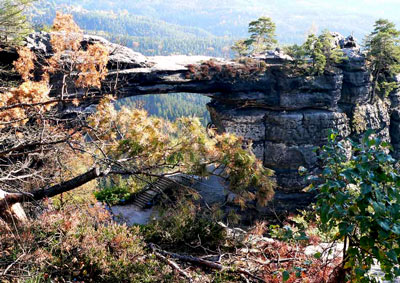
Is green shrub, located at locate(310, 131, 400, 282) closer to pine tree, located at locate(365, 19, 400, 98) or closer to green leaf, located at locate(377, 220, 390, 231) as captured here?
green leaf, located at locate(377, 220, 390, 231)

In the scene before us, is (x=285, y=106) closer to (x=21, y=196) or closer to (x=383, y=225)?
(x=21, y=196)

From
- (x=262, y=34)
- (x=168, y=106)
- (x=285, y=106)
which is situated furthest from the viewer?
(x=168, y=106)

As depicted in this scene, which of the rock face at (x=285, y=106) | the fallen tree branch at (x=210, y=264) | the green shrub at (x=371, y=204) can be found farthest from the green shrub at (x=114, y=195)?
the green shrub at (x=371, y=204)

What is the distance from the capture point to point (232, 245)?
6.21 metres

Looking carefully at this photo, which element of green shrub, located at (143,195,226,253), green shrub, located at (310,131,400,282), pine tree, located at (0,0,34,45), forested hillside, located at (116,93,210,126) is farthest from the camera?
forested hillside, located at (116,93,210,126)

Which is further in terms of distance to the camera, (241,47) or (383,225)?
(241,47)

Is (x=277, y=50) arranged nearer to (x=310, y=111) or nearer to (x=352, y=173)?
(x=310, y=111)

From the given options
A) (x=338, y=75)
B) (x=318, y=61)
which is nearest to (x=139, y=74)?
(x=318, y=61)

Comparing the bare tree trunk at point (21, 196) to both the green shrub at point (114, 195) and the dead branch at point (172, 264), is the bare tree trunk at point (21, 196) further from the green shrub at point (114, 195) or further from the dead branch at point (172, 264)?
the green shrub at point (114, 195)

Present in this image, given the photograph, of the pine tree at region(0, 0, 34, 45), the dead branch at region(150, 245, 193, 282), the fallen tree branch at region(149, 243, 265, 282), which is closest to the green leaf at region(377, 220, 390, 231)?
the fallen tree branch at region(149, 243, 265, 282)

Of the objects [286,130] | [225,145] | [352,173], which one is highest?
[352,173]

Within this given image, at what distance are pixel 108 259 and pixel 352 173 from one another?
3.86 m

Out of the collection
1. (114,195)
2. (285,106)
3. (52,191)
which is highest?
(52,191)

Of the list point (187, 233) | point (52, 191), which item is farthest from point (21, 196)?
point (187, 233)
